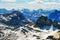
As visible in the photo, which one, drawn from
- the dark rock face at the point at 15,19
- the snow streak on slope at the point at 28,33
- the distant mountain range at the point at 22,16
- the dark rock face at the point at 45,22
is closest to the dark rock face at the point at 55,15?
the distant mountain range at the point at 22,16

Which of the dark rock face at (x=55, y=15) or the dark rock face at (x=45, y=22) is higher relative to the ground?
the dark rock face at (x=55, y=15)

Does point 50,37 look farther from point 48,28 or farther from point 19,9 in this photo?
point 19,9

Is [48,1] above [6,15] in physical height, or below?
above

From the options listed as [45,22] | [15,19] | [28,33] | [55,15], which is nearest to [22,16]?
[15,19]

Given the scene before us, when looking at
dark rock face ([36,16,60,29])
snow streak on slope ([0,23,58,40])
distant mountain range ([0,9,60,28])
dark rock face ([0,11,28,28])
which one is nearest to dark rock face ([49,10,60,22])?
distant mountain range ([0,9,60,28])

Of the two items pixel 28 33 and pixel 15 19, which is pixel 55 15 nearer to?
pixel 28 33

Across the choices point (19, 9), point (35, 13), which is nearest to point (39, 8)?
point (35, 13)

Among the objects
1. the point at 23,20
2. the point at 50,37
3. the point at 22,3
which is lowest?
the point at 50,37

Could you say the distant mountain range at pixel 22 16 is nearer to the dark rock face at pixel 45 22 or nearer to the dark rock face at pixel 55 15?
the dark rock face at pixel 55 15
